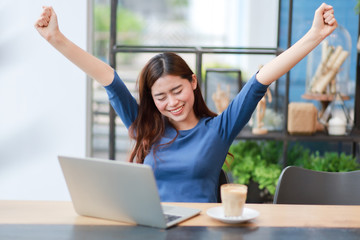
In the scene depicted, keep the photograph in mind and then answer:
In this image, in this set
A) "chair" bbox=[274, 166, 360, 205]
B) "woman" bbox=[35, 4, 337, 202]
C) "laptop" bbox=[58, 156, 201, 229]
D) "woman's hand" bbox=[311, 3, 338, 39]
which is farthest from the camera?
"chair" bbox=[274, 166, 360, 205]

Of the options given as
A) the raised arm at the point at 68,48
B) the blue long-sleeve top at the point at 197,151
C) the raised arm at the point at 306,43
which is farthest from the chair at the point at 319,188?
the raised arm at the point at 68,48

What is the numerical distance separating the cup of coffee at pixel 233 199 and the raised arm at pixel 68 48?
67cm

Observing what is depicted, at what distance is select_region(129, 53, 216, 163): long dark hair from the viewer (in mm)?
1812

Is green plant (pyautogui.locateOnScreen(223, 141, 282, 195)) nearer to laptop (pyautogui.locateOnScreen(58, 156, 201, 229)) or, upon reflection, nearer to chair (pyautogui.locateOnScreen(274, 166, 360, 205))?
chair (pyautogui.locateOnScreen(274, 166, 360, 205))

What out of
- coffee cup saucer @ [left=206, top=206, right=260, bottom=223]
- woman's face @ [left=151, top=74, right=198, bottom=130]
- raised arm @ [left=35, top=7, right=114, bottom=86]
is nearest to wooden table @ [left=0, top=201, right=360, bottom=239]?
coffee cup saucer @ [left=206, top=206, right=260, bottom=223]

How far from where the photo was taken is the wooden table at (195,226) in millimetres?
1279

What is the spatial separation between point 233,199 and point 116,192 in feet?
0.99

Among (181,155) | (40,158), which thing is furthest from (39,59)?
(181,155)

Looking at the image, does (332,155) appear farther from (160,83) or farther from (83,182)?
(83,182)

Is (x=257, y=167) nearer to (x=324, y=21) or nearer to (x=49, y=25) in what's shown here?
(x=324, y=21)

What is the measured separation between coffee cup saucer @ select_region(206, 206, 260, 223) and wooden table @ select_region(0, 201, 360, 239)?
0.6 inches

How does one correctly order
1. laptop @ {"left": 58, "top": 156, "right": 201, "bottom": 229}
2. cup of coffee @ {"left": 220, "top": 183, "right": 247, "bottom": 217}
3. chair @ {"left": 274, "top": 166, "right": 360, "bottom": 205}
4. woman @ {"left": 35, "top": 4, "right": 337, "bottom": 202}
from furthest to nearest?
chair @ {"left": 274, "top": 166, "right": 360, "bottom": 205}, woman @ {"left": 35, "top": 4, "right": 337, "bottom": 202}, cup of coffee @ {"left": 220, "top": 183, "right": 247, "bottom": 217}, laptop @ {"left": 58, "top": 156, "right": 201, "bottom": 229}

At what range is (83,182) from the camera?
135 cm

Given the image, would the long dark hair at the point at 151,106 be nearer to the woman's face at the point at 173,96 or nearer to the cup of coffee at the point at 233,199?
the woman's face at the point at 173,96
